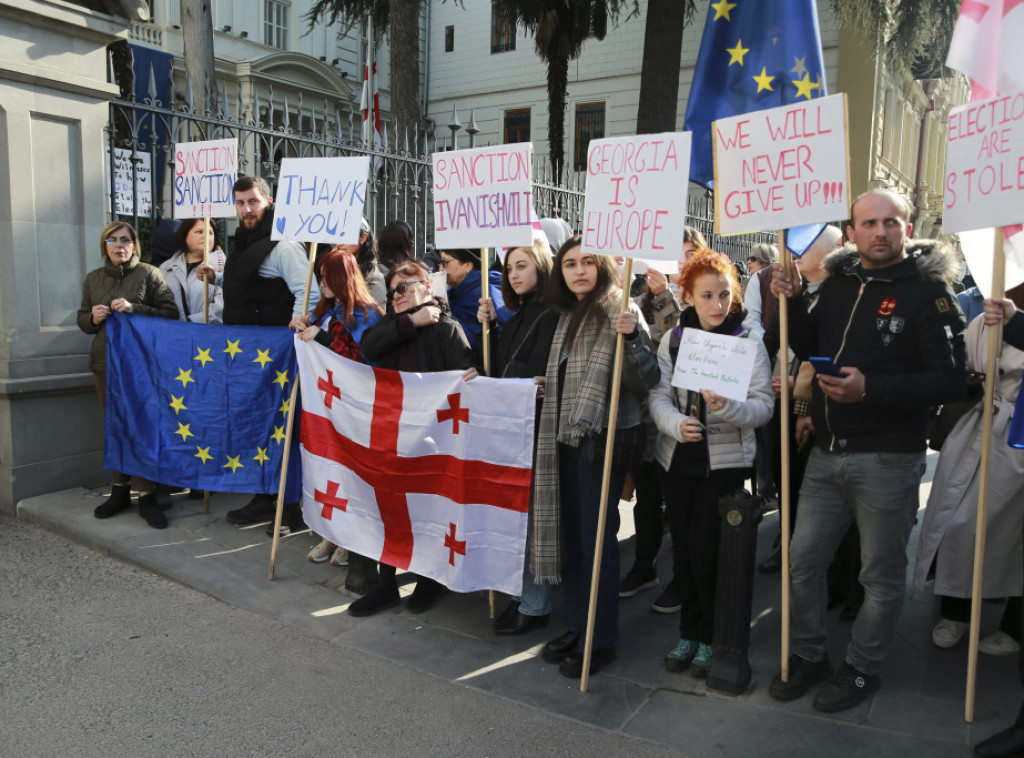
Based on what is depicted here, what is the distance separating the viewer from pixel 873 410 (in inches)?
123

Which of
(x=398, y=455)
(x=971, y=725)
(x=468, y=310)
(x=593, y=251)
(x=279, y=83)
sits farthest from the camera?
(x=279, y=83)

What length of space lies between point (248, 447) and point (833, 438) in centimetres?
350

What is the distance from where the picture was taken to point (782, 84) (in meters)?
5.24

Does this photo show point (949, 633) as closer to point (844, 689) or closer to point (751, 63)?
point (844, 689)

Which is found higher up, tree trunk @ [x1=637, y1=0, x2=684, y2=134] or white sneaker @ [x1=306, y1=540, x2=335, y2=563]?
tree trunk @ [x1=637, y1=0, x2=684, y2=134]

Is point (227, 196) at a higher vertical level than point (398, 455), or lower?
higher

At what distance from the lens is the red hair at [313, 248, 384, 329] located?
470cm

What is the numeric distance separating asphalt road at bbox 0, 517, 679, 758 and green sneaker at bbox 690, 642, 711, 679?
21.8 inches

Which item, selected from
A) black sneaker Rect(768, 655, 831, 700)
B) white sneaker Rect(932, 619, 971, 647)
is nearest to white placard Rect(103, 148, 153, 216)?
black sneaker Rect(768, 655, 831, 700)

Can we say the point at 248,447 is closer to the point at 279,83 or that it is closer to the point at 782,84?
the point at 782,84

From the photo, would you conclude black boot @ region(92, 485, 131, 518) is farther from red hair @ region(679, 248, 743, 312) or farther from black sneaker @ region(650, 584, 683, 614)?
red hair @ region(679, 248, 743, 312)

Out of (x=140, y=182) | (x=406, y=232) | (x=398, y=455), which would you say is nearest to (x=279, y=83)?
(x=140, y=182)

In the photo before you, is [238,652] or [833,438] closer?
[833,438]

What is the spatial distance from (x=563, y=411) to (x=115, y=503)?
3.44m
